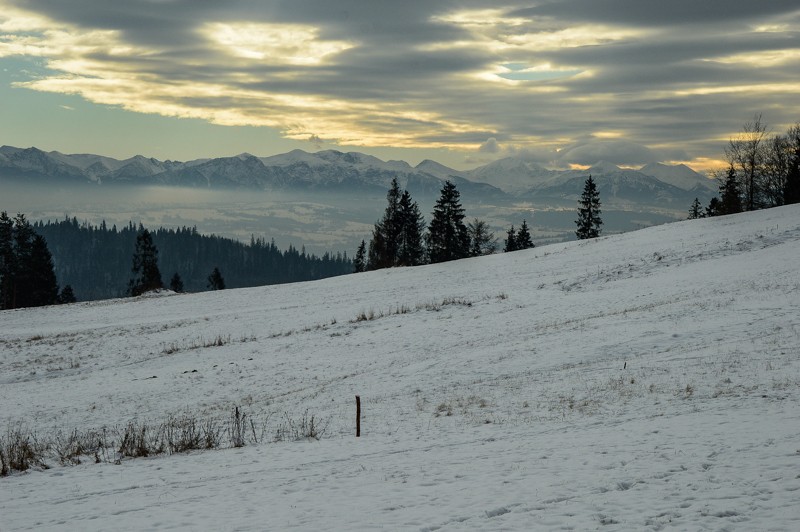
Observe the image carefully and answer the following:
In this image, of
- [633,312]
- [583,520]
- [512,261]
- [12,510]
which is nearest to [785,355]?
[633,312]

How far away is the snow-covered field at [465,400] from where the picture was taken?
9297mm

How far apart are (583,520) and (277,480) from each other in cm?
575

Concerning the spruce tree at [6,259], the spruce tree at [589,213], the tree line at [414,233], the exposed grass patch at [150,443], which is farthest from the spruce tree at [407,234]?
the exposed grass patch at [150,443]

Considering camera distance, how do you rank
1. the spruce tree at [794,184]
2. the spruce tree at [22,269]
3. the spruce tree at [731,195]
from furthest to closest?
the spruce tree at [22,269] < the spruce tree at [731,195] < the spruce tree at [794,184]

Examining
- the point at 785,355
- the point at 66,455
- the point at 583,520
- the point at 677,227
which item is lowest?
the point at 66,455

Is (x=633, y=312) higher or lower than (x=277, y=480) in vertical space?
higher

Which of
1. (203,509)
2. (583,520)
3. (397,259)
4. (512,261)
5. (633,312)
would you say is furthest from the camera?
(397,259)

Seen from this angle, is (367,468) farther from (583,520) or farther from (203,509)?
(583,520)

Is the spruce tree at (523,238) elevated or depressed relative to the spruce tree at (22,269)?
elevated

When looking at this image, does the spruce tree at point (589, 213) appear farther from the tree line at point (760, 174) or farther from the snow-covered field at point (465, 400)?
the snow-covered field at point (465, 400)

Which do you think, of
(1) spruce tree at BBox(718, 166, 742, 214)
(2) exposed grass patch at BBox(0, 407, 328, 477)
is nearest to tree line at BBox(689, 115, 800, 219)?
(1) spruce tree at BBox(718, 166, 742, 214)

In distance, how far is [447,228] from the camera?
77750mm

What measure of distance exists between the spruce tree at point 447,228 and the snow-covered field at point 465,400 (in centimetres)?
3504

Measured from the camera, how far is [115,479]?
11789 mm
